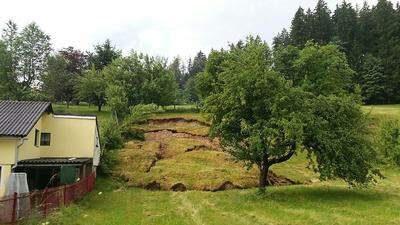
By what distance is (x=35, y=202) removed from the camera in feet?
67.5

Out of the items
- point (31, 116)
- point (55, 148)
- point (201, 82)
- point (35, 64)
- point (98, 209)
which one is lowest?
point (98, 209)

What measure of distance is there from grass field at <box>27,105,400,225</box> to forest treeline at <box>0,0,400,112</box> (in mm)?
17598

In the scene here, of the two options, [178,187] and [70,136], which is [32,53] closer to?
[70,136]

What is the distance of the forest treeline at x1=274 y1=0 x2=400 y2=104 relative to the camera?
86.6 meters

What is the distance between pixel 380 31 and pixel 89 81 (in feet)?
217

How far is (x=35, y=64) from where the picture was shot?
7300cm

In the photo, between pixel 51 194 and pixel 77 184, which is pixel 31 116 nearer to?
pixel 77 184

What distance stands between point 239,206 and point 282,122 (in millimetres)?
5684

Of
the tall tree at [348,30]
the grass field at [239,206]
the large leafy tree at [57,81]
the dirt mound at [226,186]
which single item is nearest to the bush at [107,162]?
the grass field at [239,206]

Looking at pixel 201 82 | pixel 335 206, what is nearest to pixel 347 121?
pixel 335 206

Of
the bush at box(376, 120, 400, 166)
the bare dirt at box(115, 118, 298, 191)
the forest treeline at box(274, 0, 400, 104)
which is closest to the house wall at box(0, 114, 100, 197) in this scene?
the bare dirt at box(115, 118, 298, 191)

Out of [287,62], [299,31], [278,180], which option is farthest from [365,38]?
[278,180]

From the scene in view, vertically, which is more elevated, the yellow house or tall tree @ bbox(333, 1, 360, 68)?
tall tree @ bbox(333, 1, 360, 68)

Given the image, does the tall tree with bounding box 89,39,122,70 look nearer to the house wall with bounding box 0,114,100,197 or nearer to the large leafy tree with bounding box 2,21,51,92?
the large leafy tree with bounding box 2,21,51,92
